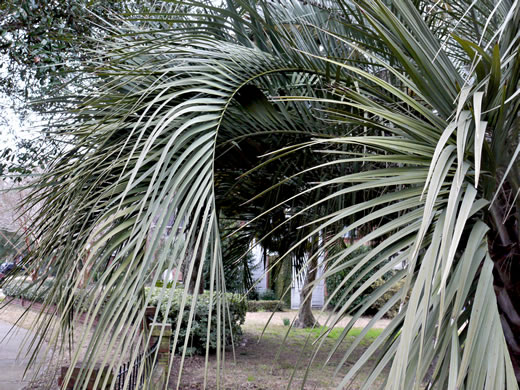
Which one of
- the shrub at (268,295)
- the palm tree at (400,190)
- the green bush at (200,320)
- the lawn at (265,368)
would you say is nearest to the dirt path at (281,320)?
the shrub at (268,295)

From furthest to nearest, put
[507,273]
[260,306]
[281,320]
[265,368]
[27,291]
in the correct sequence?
[260,306], [281,320], [265,368], [27,291], [507,273]

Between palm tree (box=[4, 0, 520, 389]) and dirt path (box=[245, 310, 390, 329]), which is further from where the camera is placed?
dirt path (box=[245, 310, 390, 329])

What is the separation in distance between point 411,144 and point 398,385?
745 mm

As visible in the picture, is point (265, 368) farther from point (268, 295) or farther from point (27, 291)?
point (268, 295)

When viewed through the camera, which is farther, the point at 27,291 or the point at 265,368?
the point at 265,368

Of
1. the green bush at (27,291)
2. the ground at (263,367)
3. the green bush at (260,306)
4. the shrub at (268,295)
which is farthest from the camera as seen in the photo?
the shrub at (268,295)

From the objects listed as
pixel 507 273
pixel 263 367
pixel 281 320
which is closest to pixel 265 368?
pixel 263 367

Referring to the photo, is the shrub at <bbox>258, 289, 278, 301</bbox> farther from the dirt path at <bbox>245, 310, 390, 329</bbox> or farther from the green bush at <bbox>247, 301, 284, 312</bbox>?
the dirt path at <bbox>245, 310, 390, 329</bbox>

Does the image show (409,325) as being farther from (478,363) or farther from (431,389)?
(431,389)

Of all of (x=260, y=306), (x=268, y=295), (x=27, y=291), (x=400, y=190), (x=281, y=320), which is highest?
(x=400, y=190)

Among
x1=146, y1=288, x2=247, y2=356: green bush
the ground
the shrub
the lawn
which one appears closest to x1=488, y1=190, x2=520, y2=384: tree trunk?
the ground

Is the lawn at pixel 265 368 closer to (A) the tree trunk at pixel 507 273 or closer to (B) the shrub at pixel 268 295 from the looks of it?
(A) the tree trunk at pixel 507 273

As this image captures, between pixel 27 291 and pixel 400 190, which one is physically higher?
pixel 400 190

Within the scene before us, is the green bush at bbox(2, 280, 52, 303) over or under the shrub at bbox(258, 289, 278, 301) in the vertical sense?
over
